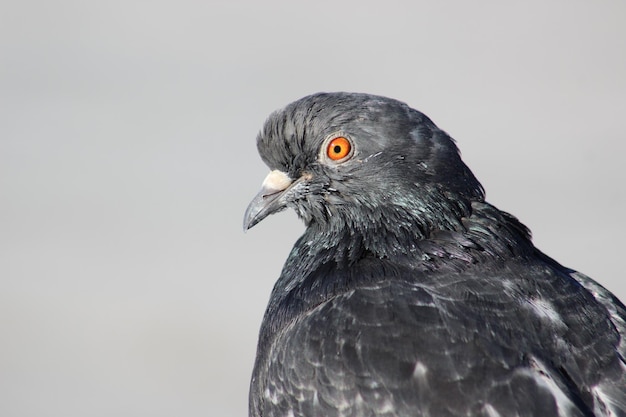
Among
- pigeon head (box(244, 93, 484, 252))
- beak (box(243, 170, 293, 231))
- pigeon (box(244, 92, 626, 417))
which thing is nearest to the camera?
pigeon (box(244, 92, 626, 417))

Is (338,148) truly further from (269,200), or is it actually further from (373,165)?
(269,200)

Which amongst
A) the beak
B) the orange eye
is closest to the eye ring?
the orange eye

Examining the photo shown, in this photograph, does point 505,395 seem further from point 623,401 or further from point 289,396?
point 289,396

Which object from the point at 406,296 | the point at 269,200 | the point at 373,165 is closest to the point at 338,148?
the point at 373,165

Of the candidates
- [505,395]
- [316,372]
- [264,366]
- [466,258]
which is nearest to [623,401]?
[505,395]

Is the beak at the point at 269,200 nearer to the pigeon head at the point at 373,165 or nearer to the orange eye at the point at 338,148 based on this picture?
the pigeon head at the point at 373,165

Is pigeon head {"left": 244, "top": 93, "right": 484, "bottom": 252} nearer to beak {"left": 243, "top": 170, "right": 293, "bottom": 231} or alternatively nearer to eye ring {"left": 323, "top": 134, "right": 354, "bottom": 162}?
eye ring {"left": 323, "top": 134, "right": 354, "bottom": 162}

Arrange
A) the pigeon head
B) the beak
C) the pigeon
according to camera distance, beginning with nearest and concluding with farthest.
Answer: the pigeon < the pigeon head < the beak
